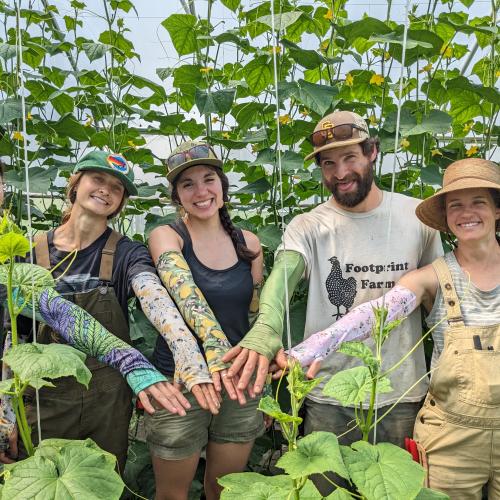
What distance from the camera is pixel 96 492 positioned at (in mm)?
892

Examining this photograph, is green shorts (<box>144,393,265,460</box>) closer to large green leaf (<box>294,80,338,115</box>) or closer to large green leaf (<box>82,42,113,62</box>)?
large green leaf (<box>294,80,338,115</box>)

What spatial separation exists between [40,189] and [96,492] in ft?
4.68

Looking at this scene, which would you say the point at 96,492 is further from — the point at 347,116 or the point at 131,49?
the point at 131,49

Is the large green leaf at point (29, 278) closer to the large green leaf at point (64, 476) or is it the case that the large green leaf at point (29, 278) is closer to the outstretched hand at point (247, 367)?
the large green leaf at point (64, 476)

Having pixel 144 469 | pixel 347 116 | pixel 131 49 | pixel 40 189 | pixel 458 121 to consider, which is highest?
pixel 131 49

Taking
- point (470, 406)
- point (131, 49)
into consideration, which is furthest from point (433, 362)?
point (131, 49)

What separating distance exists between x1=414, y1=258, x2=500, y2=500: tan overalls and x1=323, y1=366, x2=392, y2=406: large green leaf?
640mm

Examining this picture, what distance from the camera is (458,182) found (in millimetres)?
1604

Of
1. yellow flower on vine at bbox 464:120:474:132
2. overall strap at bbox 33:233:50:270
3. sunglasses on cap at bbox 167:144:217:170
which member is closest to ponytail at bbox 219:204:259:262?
sunglasses on cap at bbox 167:144:217:170

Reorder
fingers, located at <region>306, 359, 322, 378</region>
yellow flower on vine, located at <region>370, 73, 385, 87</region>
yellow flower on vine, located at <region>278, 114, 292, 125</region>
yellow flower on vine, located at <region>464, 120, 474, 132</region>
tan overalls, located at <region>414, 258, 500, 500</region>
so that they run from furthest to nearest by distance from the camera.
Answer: yellow flower on vine, located at <region>464, 120, 474, 132</region> < yellow flower on vine, located at <region>278, 114, 292, 125</region> < yellow flower on vine, located at <region>370, 73, 385, 87</region> < tan overalls, located at <region>414, 258, 500, 500</region> < fingers, located at <region>306, 359, 322, 378</region>

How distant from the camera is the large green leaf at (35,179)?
2.04 metres

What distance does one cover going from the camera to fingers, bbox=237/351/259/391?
1306 mm

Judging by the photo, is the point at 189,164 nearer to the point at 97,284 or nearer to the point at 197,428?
the point at 97,284

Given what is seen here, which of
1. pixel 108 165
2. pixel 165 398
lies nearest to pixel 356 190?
pixel 108 165
